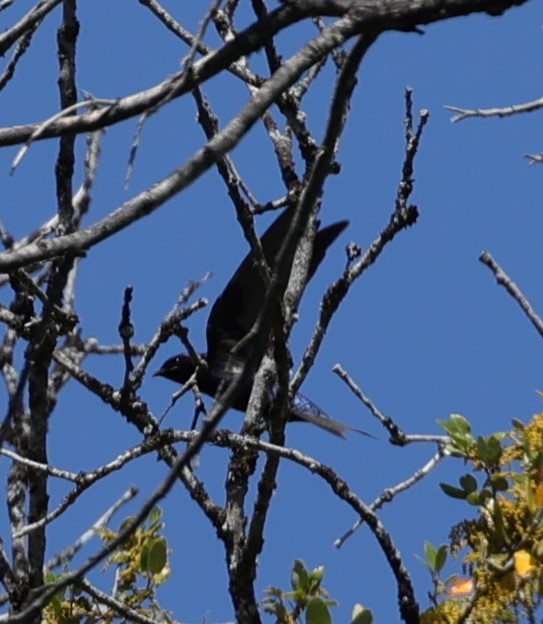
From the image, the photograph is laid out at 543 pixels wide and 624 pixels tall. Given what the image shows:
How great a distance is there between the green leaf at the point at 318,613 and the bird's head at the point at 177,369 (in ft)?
18.1

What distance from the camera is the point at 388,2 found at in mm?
2102

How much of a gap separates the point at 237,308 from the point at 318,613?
350cm

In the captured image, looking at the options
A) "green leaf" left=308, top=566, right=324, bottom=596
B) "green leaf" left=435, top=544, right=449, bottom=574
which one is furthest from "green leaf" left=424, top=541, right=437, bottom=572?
"green leaf" left=308, top=566, right=324, bottom=596

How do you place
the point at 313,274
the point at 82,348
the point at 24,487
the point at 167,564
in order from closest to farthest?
the point at 167,564, the point at 24,487, the point at 82,348, the point at 313,274

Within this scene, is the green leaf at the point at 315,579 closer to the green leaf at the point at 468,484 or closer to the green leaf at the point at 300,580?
the green leaf at the point at 300,580

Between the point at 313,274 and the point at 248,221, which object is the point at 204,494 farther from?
the point at 313,274

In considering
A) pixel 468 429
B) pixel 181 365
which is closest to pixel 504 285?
pixel 468 429

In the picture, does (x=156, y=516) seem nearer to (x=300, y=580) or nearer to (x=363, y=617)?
(x=300, y=580)

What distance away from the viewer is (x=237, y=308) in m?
6.24

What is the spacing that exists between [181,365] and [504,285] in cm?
575

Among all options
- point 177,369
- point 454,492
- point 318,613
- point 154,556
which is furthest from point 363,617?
point 177,369

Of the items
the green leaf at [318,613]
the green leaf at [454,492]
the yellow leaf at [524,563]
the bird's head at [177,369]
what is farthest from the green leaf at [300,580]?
the bird's head at [177,369]

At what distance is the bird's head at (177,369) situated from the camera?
8328mm

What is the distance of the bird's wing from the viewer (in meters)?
5.56
